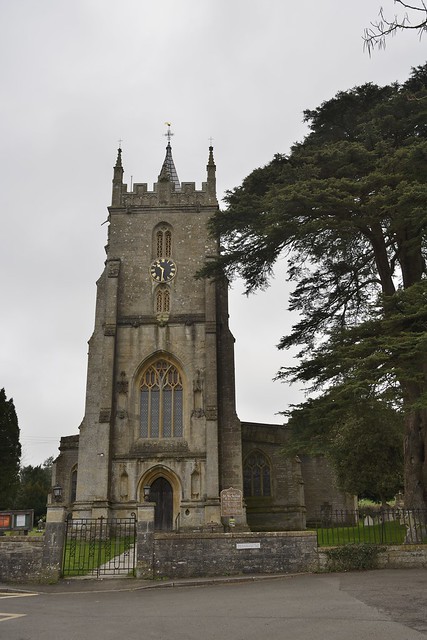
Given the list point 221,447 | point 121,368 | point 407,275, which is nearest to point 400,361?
point 407,275

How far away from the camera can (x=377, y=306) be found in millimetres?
16172

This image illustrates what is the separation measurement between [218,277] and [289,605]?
13.5 m

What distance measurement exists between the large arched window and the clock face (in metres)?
4.51

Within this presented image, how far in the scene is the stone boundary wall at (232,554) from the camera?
46.1 ft

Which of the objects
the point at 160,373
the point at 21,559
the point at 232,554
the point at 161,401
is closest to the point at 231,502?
the point at 161,401

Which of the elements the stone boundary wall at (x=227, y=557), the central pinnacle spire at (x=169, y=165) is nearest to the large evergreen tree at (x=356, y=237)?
the stone boundary wall at (x=227, y=557)

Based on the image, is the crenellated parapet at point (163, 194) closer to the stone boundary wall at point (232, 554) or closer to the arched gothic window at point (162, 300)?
the arched gothic window at point (162, 300)

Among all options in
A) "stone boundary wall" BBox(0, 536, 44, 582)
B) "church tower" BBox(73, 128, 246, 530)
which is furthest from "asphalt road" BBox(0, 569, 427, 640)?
"church tower" BBox(73, 128, 246, 530)

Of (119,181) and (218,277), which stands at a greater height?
(119,181)

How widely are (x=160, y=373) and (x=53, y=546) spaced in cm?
1586

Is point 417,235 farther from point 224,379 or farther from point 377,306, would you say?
point 224,379

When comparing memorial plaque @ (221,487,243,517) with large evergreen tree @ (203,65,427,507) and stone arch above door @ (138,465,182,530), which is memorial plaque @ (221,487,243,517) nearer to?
stone arch above door @ (138,465,182,530)

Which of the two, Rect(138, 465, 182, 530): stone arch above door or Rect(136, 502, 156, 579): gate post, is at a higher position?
Rect(138, 465, 182, 530): stone arch above door

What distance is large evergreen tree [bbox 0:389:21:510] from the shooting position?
3691 centimetres
